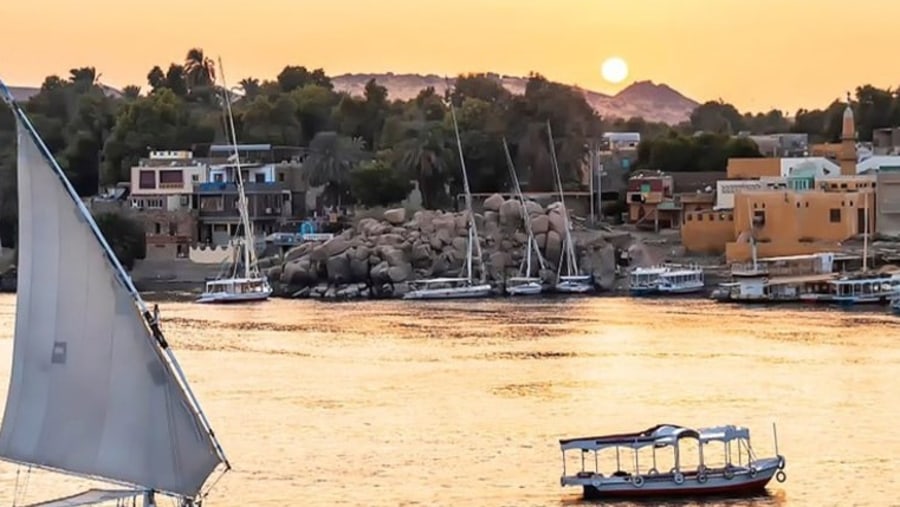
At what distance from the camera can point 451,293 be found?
205 ft

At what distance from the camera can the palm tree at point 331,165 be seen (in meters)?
79.0

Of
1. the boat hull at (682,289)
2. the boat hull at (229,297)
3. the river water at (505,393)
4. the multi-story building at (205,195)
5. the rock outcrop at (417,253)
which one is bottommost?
the river water at (505,393)

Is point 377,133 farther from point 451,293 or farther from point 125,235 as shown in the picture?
point 451,293

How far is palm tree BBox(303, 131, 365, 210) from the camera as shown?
259 feet

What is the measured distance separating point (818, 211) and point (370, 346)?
2439cm

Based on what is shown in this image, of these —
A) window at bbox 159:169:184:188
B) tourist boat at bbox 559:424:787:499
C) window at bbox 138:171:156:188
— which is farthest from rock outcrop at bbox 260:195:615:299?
tourist boat at bbox 559:424:787:499

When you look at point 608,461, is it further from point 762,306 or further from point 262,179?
point 262,179

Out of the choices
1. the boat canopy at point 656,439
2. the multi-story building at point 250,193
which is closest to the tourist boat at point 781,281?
the multi-story building at point 250,193

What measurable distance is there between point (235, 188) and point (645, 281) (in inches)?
840

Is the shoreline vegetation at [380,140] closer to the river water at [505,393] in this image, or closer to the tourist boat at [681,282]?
the tourist boat at [681,282]

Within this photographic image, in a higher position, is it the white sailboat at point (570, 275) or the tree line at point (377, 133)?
the tree line at point (377, 133)

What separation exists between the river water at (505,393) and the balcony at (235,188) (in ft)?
67.6

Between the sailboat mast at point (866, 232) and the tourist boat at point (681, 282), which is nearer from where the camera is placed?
the sailboat mast at point (866, 232)

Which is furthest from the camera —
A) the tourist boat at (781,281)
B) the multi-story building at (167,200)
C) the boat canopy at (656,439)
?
the multi-story building at (167,200)
